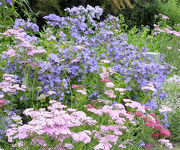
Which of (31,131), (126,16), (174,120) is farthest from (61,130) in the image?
(126,16)

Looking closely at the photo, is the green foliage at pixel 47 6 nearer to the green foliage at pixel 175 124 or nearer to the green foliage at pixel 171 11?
the green foliage at pixel 171 11

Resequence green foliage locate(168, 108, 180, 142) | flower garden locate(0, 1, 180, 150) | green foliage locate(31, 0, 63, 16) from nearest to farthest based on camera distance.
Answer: flower garden locate(0, 1, 180, 150)
green foliage locate(168, 108, 180, 142)
green foliage locate(31, 0, 63, 16)

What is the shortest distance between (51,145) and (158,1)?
1025 centimetres

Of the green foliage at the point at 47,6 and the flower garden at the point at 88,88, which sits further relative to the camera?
the green foliage at the point at 47,6

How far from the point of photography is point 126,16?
414 inches

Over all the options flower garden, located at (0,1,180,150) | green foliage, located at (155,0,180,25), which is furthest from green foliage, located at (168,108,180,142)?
green foliage, located at (155,0,180,25)


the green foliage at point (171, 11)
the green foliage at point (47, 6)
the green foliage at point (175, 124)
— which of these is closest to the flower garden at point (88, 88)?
the green foliage at point (175, 124)

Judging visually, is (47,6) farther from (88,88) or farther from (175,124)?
(175,124)

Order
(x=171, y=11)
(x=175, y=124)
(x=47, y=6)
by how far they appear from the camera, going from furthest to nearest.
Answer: (x=171, y=11) < (x=47, y=6) < (x=175, y=124)

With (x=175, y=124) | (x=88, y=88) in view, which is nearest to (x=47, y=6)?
(x=88, y=88)

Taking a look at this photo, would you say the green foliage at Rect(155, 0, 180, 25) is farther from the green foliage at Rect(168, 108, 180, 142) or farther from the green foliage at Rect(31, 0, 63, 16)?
the green foliage at Rect(168, 108, 180, 142)

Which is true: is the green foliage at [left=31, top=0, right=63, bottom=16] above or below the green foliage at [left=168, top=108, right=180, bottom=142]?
above

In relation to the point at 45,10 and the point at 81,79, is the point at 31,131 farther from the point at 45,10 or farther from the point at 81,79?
the point at 45,10

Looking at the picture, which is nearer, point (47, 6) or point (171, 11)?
point (47, 6)
